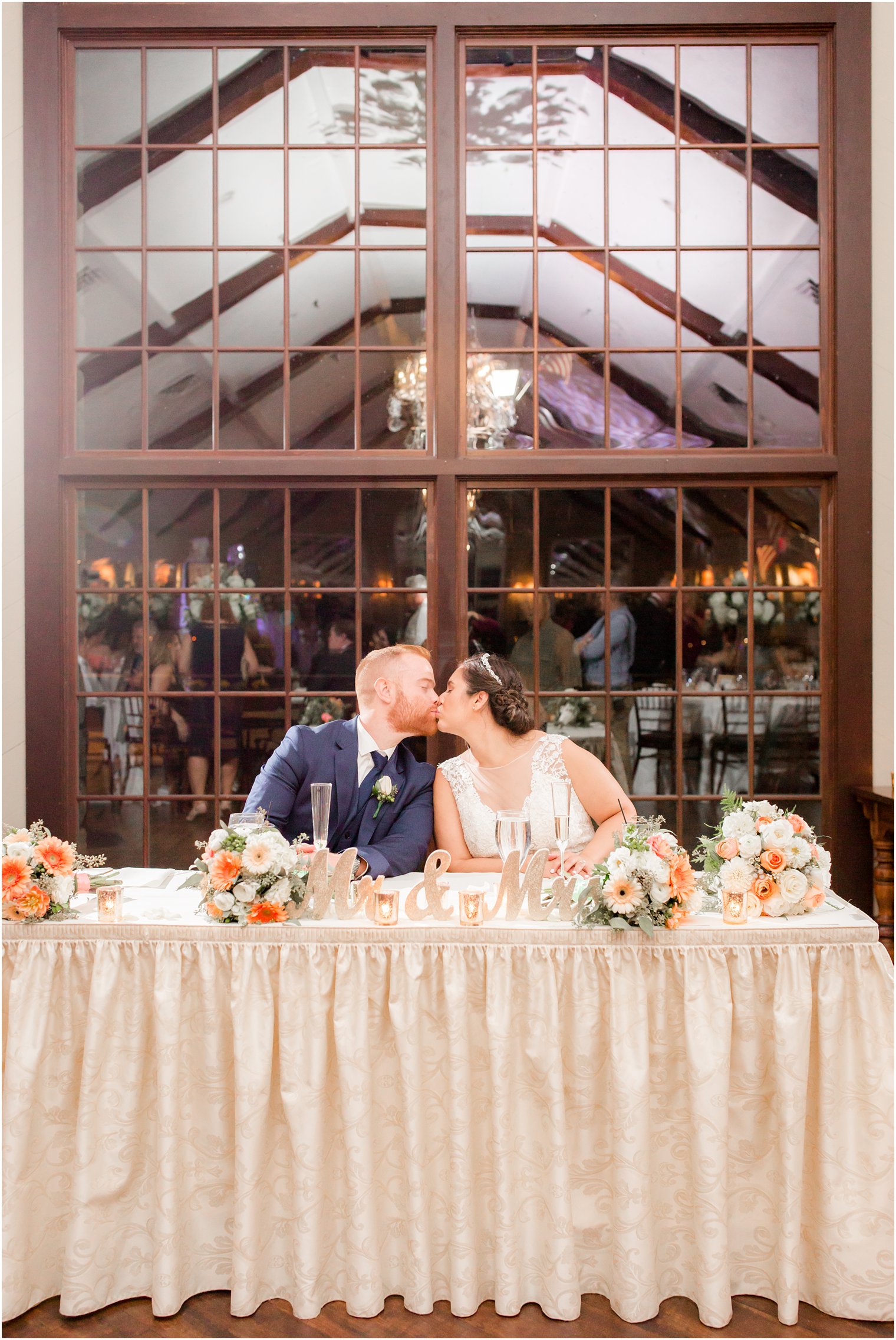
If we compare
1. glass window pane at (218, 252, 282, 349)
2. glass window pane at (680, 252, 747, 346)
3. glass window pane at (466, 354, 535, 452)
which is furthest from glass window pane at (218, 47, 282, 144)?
glass window pane at (680, 252, 747, 346)

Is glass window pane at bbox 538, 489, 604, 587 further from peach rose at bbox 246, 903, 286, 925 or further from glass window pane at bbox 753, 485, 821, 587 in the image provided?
peach rose at bbox 246, 903, 286, 925

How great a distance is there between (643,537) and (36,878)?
2.59m

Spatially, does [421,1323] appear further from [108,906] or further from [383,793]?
[383,793]

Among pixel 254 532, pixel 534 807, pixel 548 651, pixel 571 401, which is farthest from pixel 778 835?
pixel 254 532

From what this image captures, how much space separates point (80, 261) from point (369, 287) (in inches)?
48.2

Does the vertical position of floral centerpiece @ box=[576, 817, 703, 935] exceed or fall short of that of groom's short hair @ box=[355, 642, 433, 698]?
it falls short

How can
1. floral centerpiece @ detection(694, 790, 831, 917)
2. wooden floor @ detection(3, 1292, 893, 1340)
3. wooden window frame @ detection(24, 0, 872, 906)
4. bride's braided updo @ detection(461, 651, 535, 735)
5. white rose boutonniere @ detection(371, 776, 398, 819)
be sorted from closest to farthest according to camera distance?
wooden floor @ detection(3, 1292, 893, 1340) < floral centerpiece @ detection(694, 790, 831, 917) < white rose boutonniere @ detection(371, 776, 398, 819) < bride's braided updo @ detection(461, 651, 535, 735) < wooden window frame @ detection(24, 0, 872, 906)

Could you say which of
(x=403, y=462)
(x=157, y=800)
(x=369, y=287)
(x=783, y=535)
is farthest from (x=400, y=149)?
(x=157, y=800)

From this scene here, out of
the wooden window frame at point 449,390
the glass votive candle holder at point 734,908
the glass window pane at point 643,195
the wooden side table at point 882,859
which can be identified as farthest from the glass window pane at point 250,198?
the wooden side table at point 882,859

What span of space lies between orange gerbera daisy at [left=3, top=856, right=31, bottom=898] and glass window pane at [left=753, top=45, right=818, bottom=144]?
384 cm

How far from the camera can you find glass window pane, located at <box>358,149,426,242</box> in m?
3.57

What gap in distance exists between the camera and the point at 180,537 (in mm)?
3652

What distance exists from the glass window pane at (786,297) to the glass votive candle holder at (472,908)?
9.09 ft

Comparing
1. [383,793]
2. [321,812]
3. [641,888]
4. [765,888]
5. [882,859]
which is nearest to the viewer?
[641,888]
